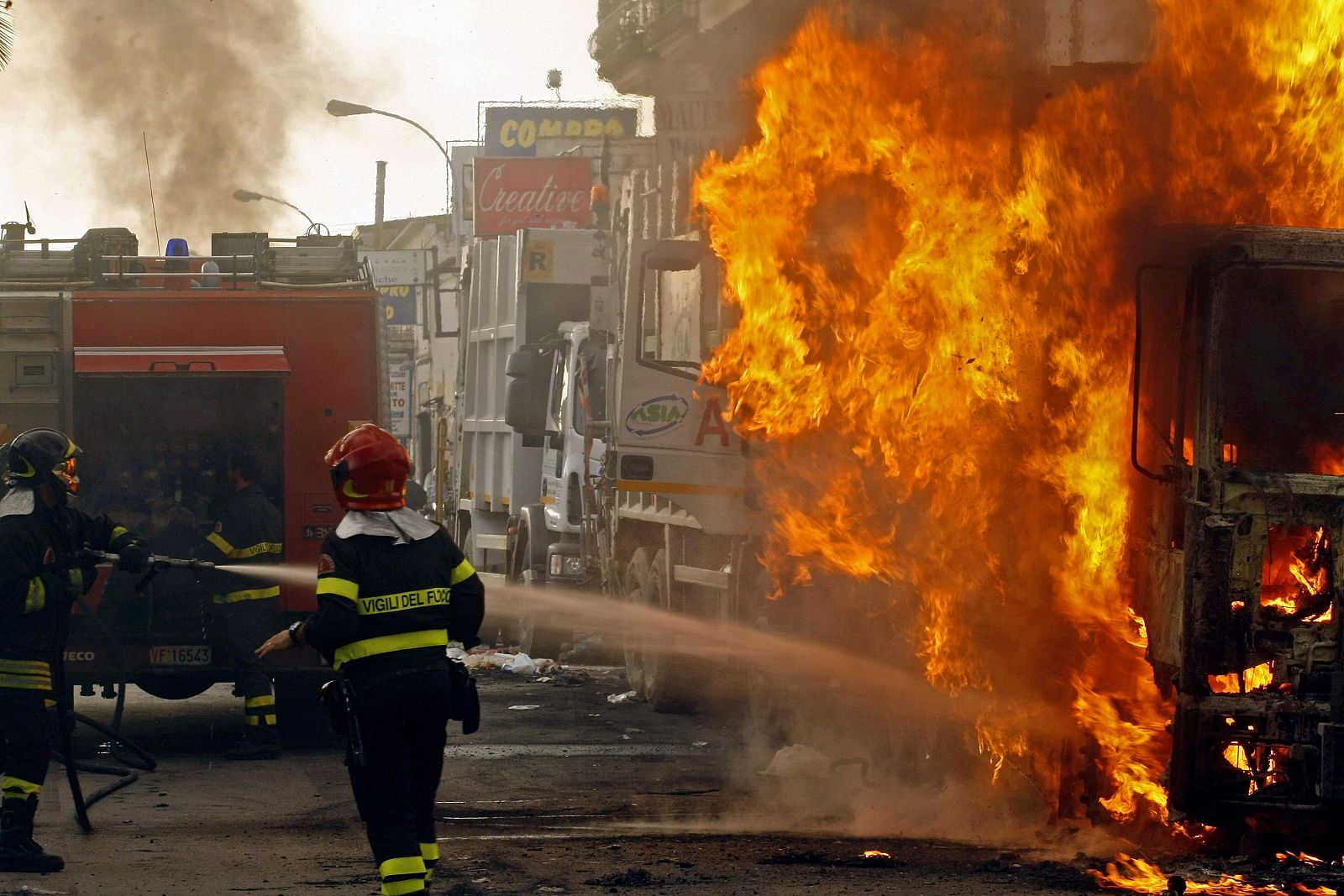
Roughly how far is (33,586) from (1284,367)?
5.38 meters

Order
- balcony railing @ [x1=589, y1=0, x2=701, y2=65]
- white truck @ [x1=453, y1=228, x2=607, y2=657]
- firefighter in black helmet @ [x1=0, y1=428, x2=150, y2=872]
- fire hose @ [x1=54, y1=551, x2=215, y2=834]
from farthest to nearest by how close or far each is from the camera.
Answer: balcony railing @ [x1=589, y1=0, x2=701, y2=65] → white truck @ [x1=453, y1=228, x2=607, y2=657] → fire hose @ [x1=54, y1=551, x2=215, y2=834] → firefighter in black helmet @ [x1=0, y1=428, x2=150, y2=872]

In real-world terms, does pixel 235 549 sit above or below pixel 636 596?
above

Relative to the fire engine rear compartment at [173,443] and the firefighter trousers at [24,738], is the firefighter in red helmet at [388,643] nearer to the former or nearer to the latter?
the firefighter trousers at [24,738]

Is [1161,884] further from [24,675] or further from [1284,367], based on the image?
[24,675]

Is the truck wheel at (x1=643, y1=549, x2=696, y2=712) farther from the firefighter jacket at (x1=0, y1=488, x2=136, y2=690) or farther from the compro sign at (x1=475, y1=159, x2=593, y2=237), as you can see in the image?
the compro sign at (x1=475, y1=159, x2=593, y2=237)

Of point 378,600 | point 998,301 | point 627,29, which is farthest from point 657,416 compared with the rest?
point 627,29

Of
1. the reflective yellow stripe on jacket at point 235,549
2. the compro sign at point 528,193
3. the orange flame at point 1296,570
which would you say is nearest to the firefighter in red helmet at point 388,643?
the orange flame at point 1296,570

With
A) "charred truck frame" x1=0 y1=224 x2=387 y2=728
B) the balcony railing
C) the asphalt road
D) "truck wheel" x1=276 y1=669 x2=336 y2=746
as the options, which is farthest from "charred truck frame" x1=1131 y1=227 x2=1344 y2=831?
the balcony railing

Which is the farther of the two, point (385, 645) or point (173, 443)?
point (173, 443)

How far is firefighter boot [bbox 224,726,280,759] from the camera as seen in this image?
10.9m

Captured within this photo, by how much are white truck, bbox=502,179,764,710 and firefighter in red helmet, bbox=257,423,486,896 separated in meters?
4.83

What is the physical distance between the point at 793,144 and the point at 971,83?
4.54 ft

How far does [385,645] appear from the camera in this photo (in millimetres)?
6090

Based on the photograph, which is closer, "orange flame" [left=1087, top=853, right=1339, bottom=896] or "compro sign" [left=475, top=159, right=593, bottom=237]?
"orange flame" [left=1087, top=853, right=1339, bottom=896]
